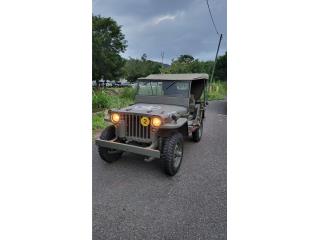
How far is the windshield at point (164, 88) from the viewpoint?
2.76m

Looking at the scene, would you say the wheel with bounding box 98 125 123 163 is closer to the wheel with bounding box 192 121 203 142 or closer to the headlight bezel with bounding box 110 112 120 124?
the headlight bezel with bounding box 110 112 120 124

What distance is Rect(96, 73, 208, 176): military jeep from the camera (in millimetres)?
2139

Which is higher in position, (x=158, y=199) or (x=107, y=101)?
(x=107, y=101)

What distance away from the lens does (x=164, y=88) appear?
9.27ft

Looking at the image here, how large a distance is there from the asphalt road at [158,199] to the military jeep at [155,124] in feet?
0.57

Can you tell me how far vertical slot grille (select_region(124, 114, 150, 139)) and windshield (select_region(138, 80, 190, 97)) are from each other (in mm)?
702

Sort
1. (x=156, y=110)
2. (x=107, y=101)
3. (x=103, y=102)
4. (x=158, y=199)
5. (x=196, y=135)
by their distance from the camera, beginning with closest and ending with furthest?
(x=158, y=199) → (x=156, y=110) → (x=196, y=135) → (x=103, y=102) → (x=107, y=101)

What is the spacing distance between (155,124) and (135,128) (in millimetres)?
258

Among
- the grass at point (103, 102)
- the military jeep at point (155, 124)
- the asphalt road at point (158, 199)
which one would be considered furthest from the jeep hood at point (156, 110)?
the grass at point (103, 102)

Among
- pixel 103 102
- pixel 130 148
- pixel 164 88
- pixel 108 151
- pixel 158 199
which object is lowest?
pixel 158 199

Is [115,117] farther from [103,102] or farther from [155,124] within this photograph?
[103,102]

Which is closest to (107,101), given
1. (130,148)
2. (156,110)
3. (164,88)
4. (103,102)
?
(103,102)

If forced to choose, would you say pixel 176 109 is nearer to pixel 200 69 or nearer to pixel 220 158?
pixel 220 158
